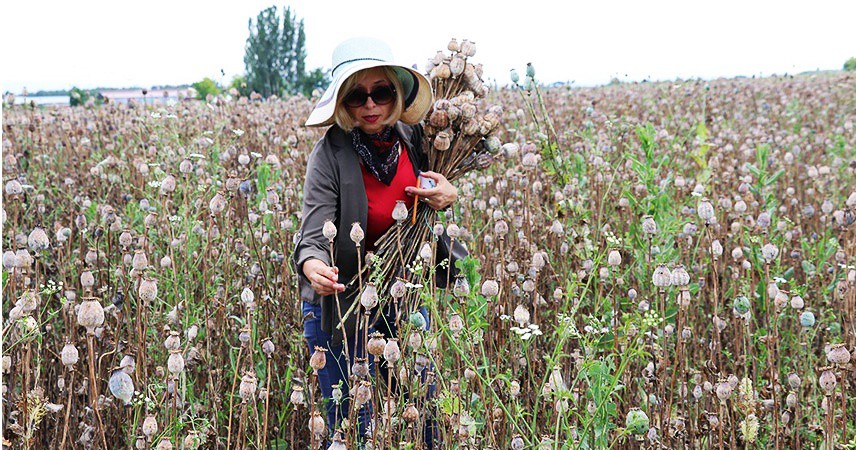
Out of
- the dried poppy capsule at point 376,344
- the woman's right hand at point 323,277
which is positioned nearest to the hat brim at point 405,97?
the woman's right hand at point 323,277

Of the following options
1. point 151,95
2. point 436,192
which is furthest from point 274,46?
point 436,192

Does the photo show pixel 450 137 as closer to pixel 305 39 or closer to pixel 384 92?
pixel 384 92

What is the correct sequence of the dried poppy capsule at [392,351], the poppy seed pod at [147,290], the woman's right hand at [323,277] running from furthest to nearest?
the woman's right hand at [323,277] → the poppy seed pod at [147,290] → the dried poppy capsule at [392,351]

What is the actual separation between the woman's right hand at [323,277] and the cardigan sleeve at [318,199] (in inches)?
3.9

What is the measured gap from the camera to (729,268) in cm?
290

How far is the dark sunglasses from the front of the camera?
6.55 feet

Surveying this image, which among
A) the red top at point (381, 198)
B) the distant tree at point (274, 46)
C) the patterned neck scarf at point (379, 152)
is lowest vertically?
the red top at point (381, 198)

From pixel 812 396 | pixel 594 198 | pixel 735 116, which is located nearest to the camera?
pixel 812 396

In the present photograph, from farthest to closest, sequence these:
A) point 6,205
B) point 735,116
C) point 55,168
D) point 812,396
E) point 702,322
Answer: point 735,116 < point 55,168 < point 6,205 < point 702,322 < point 812,396

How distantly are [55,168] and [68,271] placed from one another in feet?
5.99

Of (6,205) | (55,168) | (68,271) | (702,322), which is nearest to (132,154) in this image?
(55,168)

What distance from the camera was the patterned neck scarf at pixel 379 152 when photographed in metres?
2.04

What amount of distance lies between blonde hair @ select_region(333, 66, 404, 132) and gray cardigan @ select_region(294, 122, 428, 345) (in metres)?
0.04

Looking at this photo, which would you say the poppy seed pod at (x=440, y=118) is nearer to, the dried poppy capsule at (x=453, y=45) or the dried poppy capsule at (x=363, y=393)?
the dried poppy capsule at (x=453, y=45)
